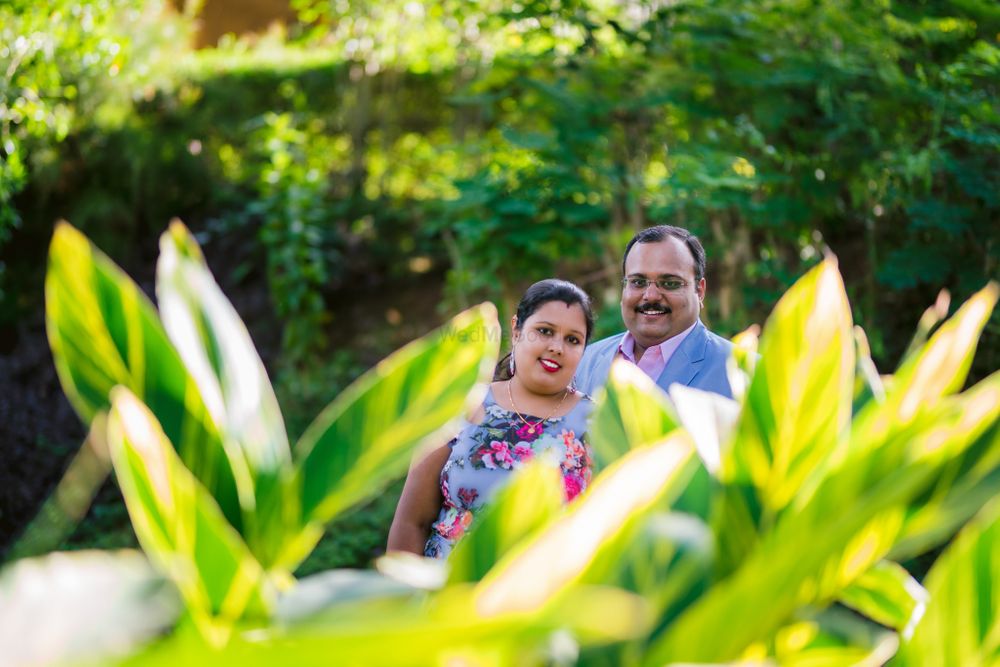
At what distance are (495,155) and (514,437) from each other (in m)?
3.91

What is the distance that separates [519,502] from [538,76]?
18.2 feet

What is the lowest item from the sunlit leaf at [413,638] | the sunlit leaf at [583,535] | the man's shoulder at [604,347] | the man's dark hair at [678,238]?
the sunlit leaf at [413,638]

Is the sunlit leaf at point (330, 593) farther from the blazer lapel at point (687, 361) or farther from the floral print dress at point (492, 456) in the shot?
the blazer lapel at point (687, 361)

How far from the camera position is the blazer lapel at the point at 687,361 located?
103 inches

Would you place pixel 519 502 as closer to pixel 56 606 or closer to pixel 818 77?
pixel 56 606

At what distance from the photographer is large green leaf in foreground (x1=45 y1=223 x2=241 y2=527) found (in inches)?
29.0

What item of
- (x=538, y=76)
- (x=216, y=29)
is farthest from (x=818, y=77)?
(x=216, y=29)

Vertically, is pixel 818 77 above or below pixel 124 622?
above

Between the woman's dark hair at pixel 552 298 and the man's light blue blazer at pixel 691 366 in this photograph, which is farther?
the man's light blue blazer at pixel 691 366

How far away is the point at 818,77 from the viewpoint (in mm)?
4871

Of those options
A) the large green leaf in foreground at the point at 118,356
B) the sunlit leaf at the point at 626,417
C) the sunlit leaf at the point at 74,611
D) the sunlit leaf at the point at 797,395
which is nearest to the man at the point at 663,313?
the sunlit leaf at the point at 626,417

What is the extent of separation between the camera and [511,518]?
2.34ft

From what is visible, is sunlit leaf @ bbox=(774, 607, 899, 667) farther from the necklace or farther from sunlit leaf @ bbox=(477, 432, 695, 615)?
the necklace

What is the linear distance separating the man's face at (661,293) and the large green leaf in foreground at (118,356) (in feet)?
6.75
